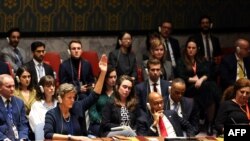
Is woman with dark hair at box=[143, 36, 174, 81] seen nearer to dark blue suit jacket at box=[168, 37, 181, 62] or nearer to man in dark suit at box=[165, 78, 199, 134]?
dark blue suit jacket at box=[168, 37, 181, 62]

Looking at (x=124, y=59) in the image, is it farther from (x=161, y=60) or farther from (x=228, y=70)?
(x=228, y=70)

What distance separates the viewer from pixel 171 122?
7.64 meters

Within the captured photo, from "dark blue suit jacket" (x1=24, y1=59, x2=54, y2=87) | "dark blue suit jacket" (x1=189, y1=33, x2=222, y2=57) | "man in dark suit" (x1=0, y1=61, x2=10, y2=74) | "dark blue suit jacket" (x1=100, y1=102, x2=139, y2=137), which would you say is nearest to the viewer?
"dark blue suit jacket" (x1=100, y1=102, x2=139, y2=137)

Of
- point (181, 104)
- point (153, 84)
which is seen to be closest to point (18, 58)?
point (153, 84)

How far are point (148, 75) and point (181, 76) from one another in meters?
0.76

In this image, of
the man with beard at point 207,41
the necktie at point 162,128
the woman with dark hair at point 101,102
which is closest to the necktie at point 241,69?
the man with beard at point 207,41

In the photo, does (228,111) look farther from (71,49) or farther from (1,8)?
(1,8)

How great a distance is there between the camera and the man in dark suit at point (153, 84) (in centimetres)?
861

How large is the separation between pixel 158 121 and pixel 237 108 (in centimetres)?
92

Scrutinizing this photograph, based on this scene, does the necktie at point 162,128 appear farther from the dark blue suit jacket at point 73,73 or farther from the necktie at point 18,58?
the necktie at point 18,58


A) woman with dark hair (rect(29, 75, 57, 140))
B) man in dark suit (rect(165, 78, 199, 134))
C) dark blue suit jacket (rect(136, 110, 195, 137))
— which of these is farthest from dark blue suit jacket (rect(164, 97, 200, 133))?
woman with dark hair (rect(29, 75, 57, 140))

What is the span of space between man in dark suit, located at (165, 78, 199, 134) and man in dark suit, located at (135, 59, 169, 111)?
0.23 meters

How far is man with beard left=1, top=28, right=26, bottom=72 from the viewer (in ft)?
30.7

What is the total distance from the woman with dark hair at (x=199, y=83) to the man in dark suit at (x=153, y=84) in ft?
2.94
